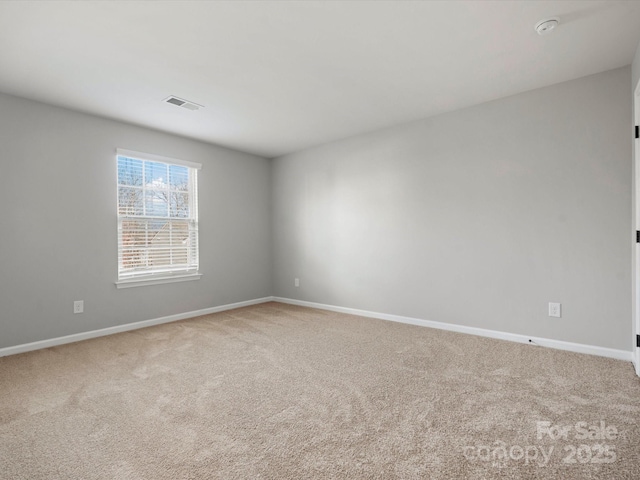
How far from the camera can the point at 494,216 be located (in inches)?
140

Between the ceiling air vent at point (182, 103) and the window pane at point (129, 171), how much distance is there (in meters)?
1.15

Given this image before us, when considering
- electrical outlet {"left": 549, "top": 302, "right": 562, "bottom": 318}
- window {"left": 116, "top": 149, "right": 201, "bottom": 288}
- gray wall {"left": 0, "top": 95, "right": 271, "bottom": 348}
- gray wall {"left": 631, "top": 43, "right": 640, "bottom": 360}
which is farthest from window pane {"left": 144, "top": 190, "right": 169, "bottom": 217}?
gray wall {"left": 631, "top": 43, "right": 640, "bottom": 360}

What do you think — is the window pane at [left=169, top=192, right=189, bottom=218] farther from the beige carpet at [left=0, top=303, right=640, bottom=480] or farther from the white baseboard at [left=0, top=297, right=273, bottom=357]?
the beige carpet at [left=0, top=303, right=640, bottom=480]

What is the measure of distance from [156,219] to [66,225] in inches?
38.9

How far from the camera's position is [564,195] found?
3150 mm

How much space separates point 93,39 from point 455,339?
4.03 meters

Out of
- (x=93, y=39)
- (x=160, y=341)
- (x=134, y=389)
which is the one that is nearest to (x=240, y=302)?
(x=160, y=341)

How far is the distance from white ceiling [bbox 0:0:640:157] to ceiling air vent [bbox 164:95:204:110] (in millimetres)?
111

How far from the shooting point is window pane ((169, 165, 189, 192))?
457 cm

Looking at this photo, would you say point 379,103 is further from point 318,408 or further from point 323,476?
point 323,476

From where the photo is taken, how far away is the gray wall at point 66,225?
3.26 metres

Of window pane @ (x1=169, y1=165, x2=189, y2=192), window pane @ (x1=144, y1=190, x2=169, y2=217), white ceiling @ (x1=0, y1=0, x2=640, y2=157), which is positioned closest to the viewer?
white ceiling @ (x1=0, y1=0, x2=640, y2=157)

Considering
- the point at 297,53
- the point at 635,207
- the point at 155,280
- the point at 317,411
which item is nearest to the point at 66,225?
the point at 155,280

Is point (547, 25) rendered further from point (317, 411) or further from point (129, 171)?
point (129, 171)
